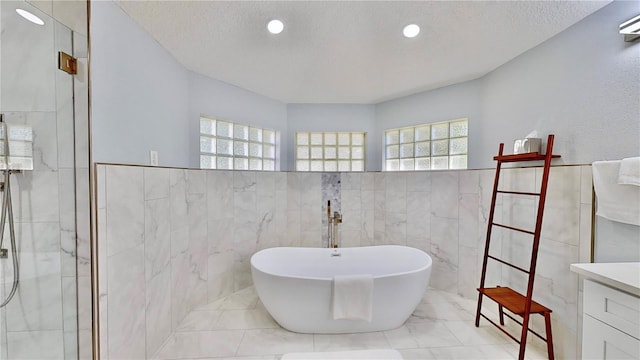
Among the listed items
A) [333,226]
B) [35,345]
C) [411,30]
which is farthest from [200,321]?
[411,30]

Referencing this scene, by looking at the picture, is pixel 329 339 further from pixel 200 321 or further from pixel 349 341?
pixel 200 321

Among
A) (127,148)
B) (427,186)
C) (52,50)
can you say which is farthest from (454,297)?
(52,50)

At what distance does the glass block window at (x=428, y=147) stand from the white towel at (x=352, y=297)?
189 cm

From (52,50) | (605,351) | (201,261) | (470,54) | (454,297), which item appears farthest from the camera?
(454,297)

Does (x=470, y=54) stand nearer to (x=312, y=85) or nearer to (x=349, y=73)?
(x=349, y=73)

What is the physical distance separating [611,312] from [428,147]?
2.29 m

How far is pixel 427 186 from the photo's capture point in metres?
2.89

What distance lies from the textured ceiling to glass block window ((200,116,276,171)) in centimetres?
56

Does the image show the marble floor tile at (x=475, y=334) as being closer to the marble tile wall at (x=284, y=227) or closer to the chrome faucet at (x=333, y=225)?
the marble tile wall at (x=284, y=227)

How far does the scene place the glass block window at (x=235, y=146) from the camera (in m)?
2.82

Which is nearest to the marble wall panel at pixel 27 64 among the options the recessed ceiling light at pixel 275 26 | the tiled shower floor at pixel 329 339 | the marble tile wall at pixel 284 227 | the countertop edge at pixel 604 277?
the marble tile wall at pixel 284 227

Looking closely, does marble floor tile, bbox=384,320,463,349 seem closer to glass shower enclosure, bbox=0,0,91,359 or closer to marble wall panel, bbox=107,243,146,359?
marble wall panel, bbox=107,243,146,359

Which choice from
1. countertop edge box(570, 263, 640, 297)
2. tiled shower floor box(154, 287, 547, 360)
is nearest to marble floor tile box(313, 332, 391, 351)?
tiled shower floor box(154, 287, 547, 360)

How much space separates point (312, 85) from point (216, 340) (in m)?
2.63
